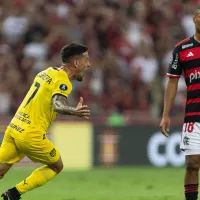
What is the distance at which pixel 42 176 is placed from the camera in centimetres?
926

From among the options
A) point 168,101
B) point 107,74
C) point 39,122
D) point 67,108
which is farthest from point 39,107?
point 107,74

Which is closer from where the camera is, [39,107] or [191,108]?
[191,108]

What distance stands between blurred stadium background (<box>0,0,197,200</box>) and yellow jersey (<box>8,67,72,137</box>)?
6.29m

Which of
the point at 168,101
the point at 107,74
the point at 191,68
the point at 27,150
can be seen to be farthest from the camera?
the point at 107,74

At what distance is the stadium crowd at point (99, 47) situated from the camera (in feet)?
60.8

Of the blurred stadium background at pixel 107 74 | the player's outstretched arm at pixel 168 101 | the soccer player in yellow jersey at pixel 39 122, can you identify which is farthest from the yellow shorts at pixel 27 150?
the blurred stadium background at pixel 107 74

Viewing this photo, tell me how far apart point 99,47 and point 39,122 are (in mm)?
10476

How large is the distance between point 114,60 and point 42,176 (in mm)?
9957

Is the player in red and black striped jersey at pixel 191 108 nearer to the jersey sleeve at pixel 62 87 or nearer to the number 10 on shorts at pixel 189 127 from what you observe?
the number 10 on shorts at pixel 189 127

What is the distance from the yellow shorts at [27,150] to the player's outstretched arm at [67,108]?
687 mm

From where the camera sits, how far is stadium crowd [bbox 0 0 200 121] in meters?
18.5

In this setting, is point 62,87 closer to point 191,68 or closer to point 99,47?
point 191,68

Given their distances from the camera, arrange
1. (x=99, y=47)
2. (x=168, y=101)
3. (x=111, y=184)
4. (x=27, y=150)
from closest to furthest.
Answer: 1. (x=168, y=101)
2. (x=27, y=150)
3. (x=111, y=184)
4. (x=99, y=47)

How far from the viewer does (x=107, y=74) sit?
62.2 ft
